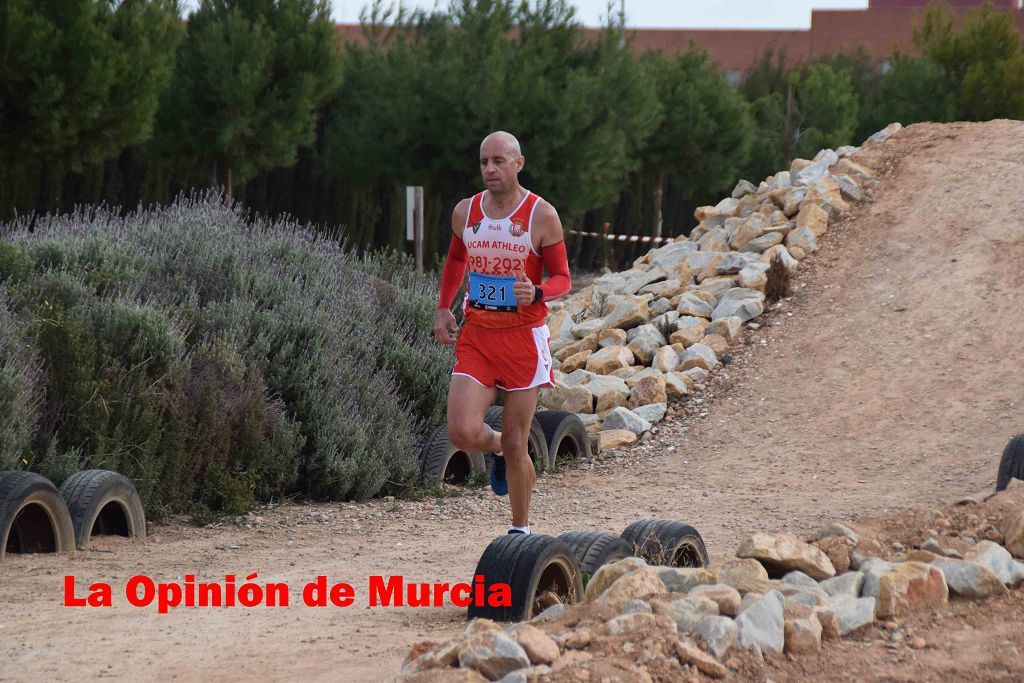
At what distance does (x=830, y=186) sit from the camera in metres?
15.0

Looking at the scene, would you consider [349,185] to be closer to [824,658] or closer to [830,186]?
[830,186]

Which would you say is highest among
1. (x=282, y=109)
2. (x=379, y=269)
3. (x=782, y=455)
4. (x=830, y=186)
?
(x=282, y=109)

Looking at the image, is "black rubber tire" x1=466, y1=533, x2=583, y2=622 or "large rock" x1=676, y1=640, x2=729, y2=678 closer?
"large rock" x1=676, y1=640, x2=729, y2=678

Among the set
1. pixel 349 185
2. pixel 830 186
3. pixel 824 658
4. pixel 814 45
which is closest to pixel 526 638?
pixel 824 658

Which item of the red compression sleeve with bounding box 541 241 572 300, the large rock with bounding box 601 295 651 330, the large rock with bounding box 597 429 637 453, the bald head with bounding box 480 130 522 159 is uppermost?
the bald head with bounding box 480 130 522 159

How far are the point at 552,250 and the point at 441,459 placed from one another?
3122mm

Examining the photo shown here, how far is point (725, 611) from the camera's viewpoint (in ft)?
14.2

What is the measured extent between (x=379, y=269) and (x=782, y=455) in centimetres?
366

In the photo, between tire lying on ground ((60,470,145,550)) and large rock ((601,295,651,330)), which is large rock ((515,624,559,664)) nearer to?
tire lying on ground ((60,470,145,550))

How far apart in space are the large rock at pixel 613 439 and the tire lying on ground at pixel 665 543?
4.37 meters

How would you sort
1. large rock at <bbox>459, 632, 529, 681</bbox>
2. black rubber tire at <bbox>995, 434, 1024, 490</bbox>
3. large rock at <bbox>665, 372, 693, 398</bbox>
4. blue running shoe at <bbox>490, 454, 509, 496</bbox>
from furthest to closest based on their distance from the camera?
large rock at <bbox>665, 372, 693, 398</bbox>, black rubber tire at <bbox>995, 434, 1024, 490</bbox>, blue running shoe at <bbox>490, 454, 509, 496</bbox>, large rock at <bbox>459, 632, 529, 681</bbox>

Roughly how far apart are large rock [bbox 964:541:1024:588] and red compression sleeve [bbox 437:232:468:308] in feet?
8.18

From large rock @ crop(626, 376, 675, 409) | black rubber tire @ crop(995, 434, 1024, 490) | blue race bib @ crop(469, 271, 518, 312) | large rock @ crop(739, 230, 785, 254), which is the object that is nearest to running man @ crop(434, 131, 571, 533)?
blue race bib @ crop(469, 271, 518, 312)

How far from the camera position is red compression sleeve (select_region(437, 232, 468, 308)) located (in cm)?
598
